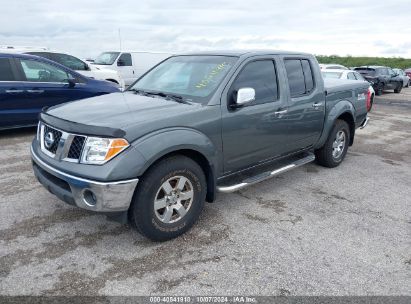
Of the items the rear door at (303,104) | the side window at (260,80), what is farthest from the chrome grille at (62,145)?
the rear door at (303,104)

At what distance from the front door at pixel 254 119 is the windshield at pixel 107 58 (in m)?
13.6

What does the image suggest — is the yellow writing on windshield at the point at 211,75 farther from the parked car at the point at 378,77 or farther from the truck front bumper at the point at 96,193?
the parked car at the point at 378,77

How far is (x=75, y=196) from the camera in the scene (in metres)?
3.05

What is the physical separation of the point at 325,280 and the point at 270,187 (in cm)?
210

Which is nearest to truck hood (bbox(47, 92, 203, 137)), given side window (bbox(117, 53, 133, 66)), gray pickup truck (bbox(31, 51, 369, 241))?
gray pickup truck (bbox(31, 51, 369, 241))

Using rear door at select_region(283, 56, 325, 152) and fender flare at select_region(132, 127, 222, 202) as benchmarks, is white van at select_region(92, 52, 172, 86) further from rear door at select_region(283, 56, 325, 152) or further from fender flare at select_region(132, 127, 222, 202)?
fender flare at select_region(132, 127, 222, 202)

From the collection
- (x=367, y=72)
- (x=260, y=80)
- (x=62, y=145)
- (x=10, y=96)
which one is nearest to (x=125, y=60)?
(x=10, y=96)

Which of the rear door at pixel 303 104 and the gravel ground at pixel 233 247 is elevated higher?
the rear door at pixel 303 104

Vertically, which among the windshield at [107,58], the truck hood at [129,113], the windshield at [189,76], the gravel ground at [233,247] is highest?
the windshield at [107,58]

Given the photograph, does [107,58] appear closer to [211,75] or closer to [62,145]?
[211,75]

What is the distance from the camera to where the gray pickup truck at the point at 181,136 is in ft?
9.87

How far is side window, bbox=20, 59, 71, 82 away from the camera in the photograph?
726 cm

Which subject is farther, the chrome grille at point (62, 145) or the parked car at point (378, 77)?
the parked car at point (378, 77)

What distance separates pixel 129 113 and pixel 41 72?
16.5 feet
